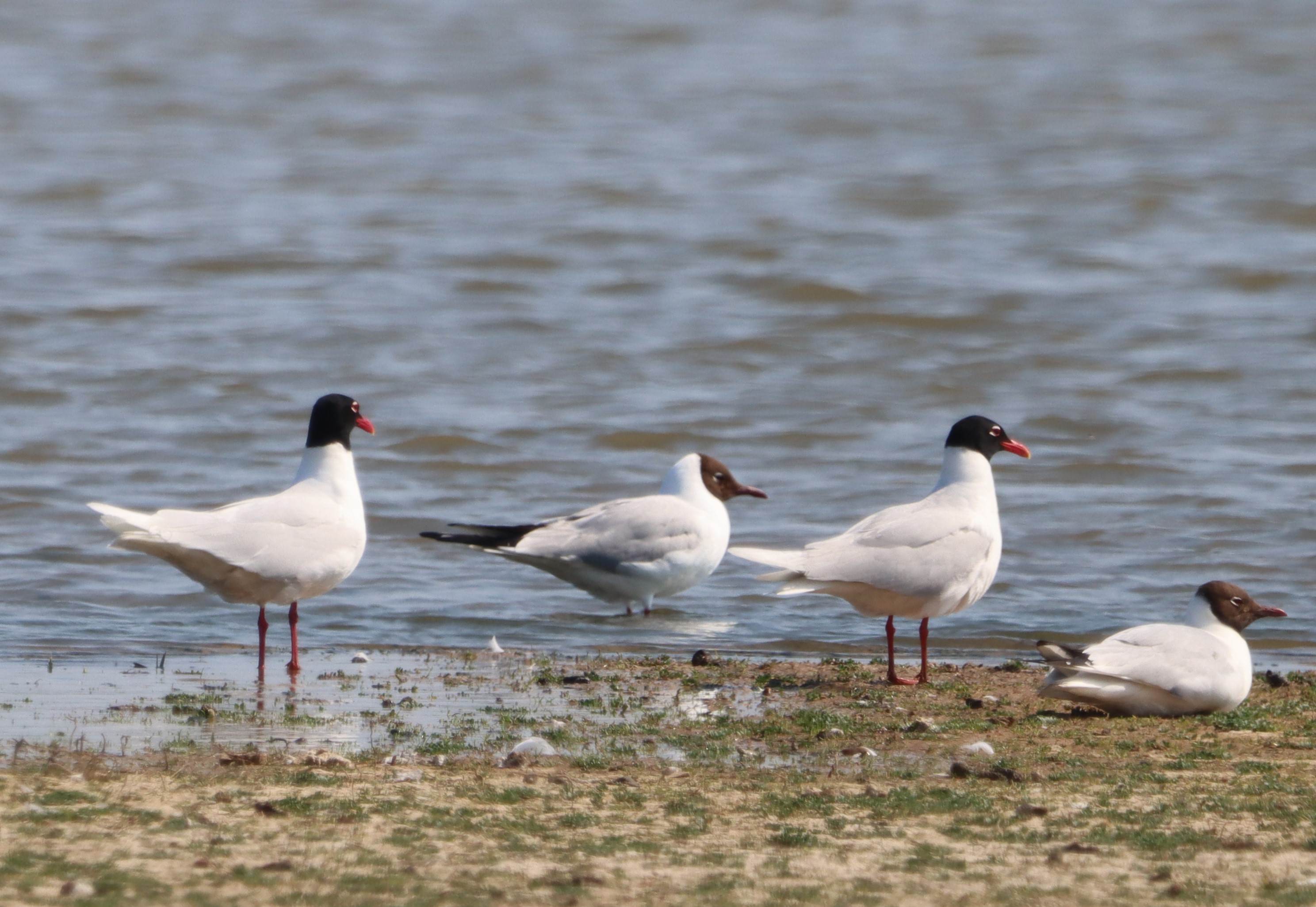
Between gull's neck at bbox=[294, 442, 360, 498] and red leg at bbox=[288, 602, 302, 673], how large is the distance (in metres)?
0.61

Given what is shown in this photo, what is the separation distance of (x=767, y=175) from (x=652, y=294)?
6.38 meters

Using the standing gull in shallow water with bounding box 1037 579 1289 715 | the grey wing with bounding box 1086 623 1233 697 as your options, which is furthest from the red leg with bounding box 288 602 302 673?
the grey wing with bounding box 1086 623 1233 697

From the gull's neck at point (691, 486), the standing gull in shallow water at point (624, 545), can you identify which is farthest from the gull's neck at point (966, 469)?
the gull's neck at point (691, 486)

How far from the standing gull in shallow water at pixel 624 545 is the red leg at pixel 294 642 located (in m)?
1.93

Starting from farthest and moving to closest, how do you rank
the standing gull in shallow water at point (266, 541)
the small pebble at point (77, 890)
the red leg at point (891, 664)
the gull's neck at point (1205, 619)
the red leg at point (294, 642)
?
the red leg at point (294, 642)
the standing gull in shallow water at point (266, 541)
the red leg at point (891, 664)
the gull's neck at point (1205, 619)
the small pebble at point (77, 890)

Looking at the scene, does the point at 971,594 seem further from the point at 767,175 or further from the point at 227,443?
the point at 767,175

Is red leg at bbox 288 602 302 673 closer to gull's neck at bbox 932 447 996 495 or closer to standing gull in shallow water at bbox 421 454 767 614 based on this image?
standing gull in shallow water at bbox 421 454 767 614

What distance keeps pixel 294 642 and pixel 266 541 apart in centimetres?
47

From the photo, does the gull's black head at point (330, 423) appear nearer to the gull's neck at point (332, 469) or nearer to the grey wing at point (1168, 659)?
the gull's neck at point (332, 469)

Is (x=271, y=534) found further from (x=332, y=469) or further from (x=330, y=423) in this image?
(x=330, y=423)

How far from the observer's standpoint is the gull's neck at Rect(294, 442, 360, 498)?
8.09m

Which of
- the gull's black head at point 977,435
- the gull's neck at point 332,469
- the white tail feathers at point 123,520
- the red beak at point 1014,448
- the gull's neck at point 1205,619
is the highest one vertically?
the gull's black head at point 977,435

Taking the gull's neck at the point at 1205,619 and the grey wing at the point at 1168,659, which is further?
the gull's neck at the point at 1205,619

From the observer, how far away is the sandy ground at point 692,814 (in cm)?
399
